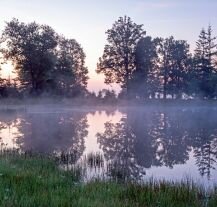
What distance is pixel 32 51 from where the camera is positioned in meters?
69.5

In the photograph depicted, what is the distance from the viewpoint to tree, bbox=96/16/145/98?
75.9 meters

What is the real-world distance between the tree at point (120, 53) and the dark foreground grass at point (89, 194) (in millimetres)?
64926

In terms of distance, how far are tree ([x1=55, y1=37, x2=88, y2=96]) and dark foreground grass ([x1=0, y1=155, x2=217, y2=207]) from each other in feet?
202

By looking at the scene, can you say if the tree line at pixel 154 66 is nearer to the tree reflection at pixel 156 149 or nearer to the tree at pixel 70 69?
the tree at pixel 70 69

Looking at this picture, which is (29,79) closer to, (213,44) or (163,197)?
(213,44)

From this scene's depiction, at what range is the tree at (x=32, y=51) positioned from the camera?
227 feet

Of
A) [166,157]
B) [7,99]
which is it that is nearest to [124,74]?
[7,99]

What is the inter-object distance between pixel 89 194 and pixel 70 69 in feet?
218

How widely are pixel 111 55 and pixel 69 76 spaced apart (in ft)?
30.5

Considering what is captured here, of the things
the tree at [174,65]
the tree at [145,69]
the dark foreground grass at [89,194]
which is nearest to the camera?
the dark foreground grass at [89,194]

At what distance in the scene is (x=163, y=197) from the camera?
8.45 m

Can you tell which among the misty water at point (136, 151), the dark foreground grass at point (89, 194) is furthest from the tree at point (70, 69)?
the dark foreground grass at point (89, 194)

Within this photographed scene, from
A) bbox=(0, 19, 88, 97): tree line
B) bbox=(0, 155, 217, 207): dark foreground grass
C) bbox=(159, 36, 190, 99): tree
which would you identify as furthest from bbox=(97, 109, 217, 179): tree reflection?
bbox=(159, 36, 190, 99): tree

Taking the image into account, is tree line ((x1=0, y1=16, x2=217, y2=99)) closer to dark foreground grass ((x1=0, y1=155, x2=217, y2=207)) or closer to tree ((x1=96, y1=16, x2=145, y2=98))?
tree ((x1=96, y1=16, x2=145, y2=98))
